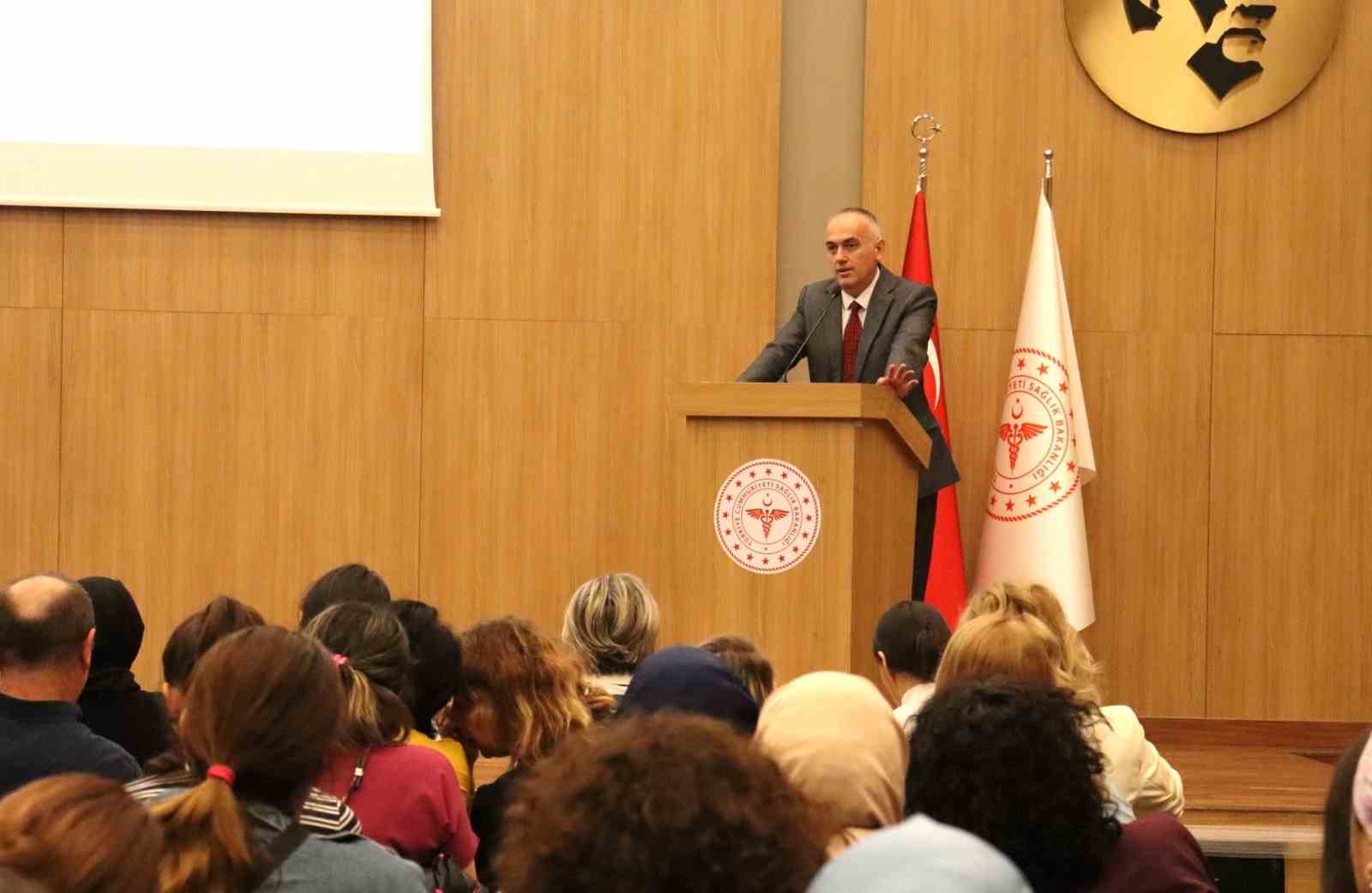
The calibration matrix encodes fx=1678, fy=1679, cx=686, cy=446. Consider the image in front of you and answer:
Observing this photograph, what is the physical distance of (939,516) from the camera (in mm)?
Result: 6379

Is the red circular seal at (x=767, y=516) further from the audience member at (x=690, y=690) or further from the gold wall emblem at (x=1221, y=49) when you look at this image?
the gold wall emblem at (x=1221, y=49)

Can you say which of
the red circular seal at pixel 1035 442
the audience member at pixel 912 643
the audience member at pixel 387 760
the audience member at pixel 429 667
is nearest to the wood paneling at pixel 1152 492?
the red circular seal at pixel 1035 442

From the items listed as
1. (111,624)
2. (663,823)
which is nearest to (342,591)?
(111,624)

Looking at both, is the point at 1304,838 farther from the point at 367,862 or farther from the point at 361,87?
the point at 361,87

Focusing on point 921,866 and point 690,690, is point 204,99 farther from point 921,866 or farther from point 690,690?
point 921,866

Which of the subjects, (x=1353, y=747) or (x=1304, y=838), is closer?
(x=1353, y=747)

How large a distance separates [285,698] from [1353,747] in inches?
42.7

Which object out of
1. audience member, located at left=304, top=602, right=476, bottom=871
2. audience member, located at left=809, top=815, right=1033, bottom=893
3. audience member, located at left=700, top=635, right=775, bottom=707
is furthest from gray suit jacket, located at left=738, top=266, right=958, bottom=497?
audience member, located at left=809, top=815, right=1033, bottom=893

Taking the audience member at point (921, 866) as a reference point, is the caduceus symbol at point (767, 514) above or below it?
below

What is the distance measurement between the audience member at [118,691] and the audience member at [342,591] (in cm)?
31

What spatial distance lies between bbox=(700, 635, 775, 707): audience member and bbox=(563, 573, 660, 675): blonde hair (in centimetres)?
24

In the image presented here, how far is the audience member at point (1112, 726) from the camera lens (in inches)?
110

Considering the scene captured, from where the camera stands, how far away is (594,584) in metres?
3.48

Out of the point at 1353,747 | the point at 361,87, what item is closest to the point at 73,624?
the point at 1353,747
